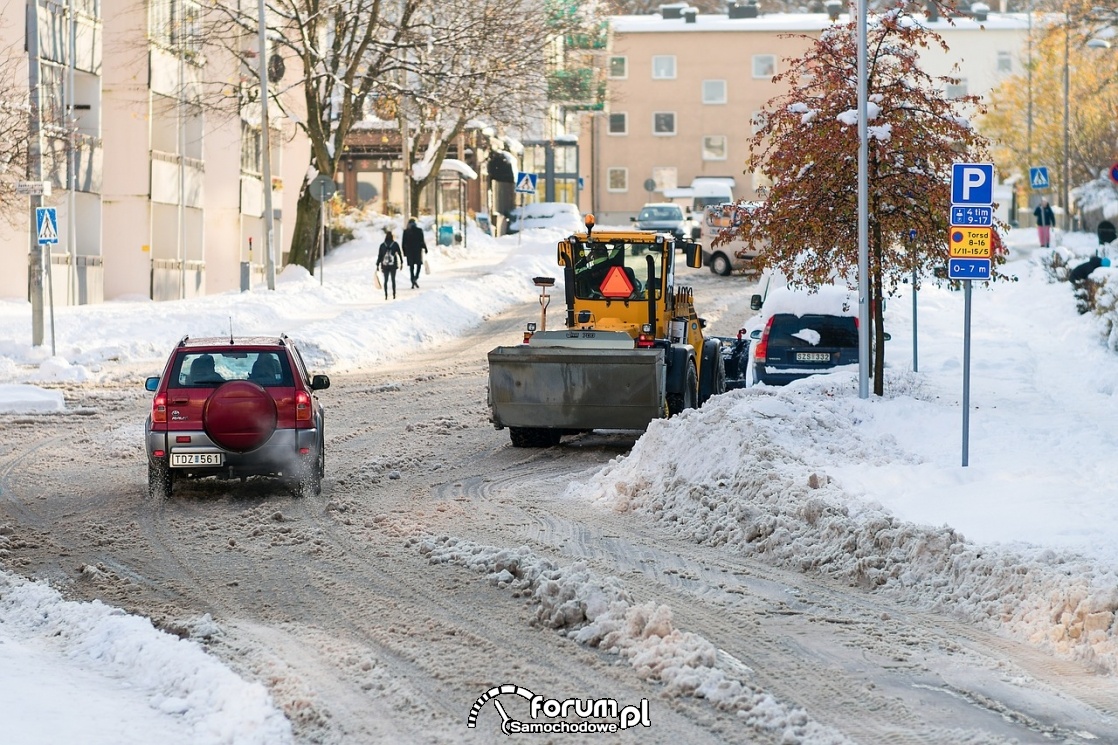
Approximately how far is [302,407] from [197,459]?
100 centimetres

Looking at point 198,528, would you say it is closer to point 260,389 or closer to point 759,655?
point 260,389

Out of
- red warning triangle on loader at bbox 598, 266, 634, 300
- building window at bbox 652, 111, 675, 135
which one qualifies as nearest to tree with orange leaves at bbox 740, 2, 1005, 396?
red warning triangle on loader at bbox 598, 266, 634, 300

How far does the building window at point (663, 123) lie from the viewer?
9731 centimetres

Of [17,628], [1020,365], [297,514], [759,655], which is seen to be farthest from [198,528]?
[1020,365]

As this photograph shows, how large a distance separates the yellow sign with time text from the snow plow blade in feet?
13.4

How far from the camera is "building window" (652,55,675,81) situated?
9681cm

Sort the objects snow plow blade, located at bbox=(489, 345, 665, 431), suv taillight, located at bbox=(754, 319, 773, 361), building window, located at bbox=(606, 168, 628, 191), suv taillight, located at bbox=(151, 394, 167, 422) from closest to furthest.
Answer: suv taillight, located at bbox=(151, 394, 167, 422) < snow plow blade, located at bbox=(489, 345, 665, 431) < suv taillight, located at bbox=(754, 319, 773, 361) < building window, located at bbox=(606, 168, 628, 191)

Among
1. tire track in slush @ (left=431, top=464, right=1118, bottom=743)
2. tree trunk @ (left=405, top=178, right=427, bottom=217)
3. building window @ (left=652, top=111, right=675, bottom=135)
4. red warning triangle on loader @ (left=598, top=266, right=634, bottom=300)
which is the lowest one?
tire track in slush @ (left=431, top=464, right=1118, bottom=743)

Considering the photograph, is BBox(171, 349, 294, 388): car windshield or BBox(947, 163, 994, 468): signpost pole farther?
BBox(171, 349, 294, 388): car windshield

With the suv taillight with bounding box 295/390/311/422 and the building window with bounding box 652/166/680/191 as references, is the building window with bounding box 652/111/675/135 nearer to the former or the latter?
the building window with bounding box 652/166/680/191

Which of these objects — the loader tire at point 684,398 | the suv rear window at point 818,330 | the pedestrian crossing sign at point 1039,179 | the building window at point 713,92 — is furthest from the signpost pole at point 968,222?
the building window at point 713,92

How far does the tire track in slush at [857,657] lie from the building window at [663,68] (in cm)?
8691

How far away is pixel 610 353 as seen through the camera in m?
17.2

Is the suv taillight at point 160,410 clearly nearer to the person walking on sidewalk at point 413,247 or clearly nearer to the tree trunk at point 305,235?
the person walking on sidewalk at point 413,247
